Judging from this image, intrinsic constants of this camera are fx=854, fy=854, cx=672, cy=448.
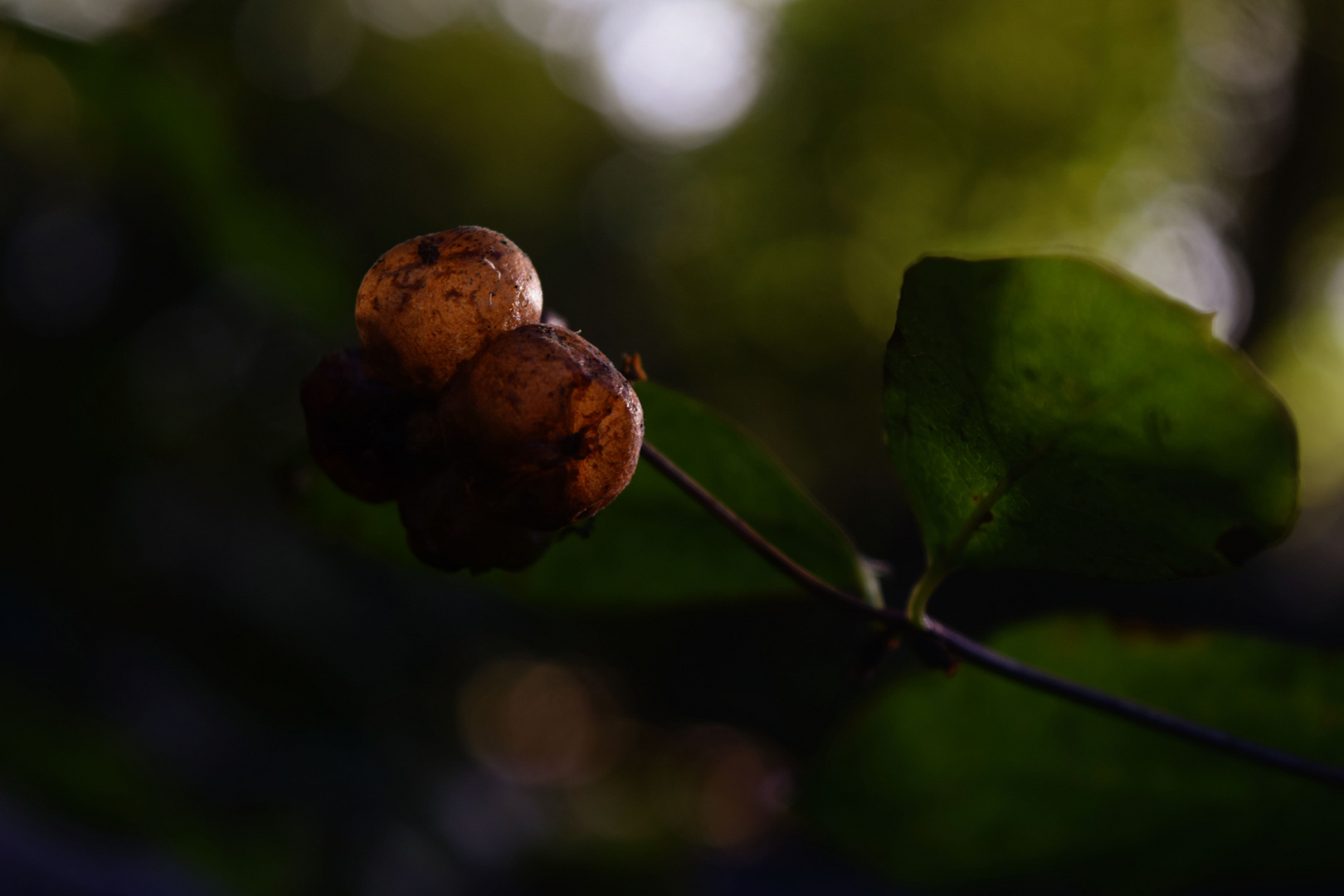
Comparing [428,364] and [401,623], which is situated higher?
[428,364]

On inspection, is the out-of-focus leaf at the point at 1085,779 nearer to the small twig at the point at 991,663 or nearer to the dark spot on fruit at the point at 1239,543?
the small twig at the point at 991,663

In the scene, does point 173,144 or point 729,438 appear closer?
point 729,438

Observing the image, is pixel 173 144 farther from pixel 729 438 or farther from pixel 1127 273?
pixel 1127 273

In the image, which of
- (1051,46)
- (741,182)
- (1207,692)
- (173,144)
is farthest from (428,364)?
(1051,46)

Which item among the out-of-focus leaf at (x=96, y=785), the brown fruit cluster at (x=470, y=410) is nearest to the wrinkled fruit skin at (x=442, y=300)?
the brown fruit cluster at (x=470, y=410)

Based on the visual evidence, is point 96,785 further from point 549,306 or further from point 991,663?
point 991,663

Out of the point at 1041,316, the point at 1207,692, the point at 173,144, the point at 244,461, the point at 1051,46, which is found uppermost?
the point at 1051,46

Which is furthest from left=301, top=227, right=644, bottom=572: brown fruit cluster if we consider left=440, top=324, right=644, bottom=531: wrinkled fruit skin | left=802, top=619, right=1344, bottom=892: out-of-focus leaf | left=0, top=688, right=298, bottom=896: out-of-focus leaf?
left=0, top=688, right=298, bottom=896: out-of-focus leaf

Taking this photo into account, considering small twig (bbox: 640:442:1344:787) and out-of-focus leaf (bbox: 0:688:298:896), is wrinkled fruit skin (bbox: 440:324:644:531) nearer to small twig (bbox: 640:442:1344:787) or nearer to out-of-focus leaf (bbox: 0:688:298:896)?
small twig (bbox: 640:442:1344:787)
